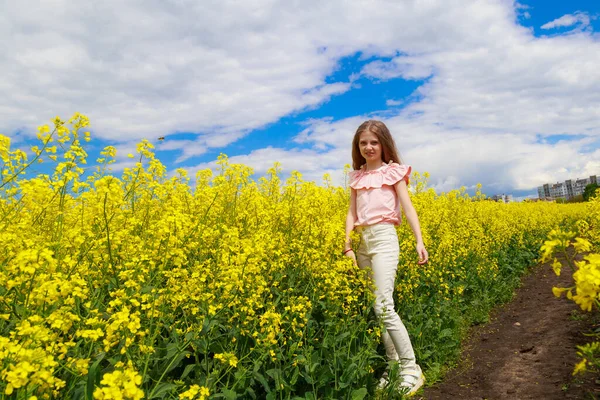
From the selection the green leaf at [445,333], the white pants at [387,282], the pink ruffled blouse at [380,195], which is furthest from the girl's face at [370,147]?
the green leaf at [445,333]

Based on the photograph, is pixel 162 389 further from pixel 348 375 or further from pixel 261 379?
pixel 348 375

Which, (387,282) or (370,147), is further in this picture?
(370,147)

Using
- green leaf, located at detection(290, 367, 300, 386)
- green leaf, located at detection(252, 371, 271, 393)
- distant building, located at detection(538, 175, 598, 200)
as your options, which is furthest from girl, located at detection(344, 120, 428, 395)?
distant building, located at detection(538, 175, 598, 200)

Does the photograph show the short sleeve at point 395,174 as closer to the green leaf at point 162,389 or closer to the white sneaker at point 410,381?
the white sneaker at point 410,381

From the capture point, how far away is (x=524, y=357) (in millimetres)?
5215

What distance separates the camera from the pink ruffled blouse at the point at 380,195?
4.23 m

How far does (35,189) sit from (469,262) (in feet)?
21.2

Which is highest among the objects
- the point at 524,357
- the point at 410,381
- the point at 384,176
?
the point at 384,176

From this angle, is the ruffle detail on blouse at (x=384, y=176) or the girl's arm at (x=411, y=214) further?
Answer: the ruffle detail on blouse at (x=384, y=176)

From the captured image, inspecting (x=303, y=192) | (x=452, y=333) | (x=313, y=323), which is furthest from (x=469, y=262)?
(x=313, y=323)

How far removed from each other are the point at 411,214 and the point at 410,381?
148cm

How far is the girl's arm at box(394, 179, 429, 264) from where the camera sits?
13.3 feet

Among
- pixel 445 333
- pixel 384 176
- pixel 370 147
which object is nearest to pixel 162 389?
pixel 384 176

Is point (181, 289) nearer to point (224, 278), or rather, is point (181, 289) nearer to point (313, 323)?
point (224, 278)
